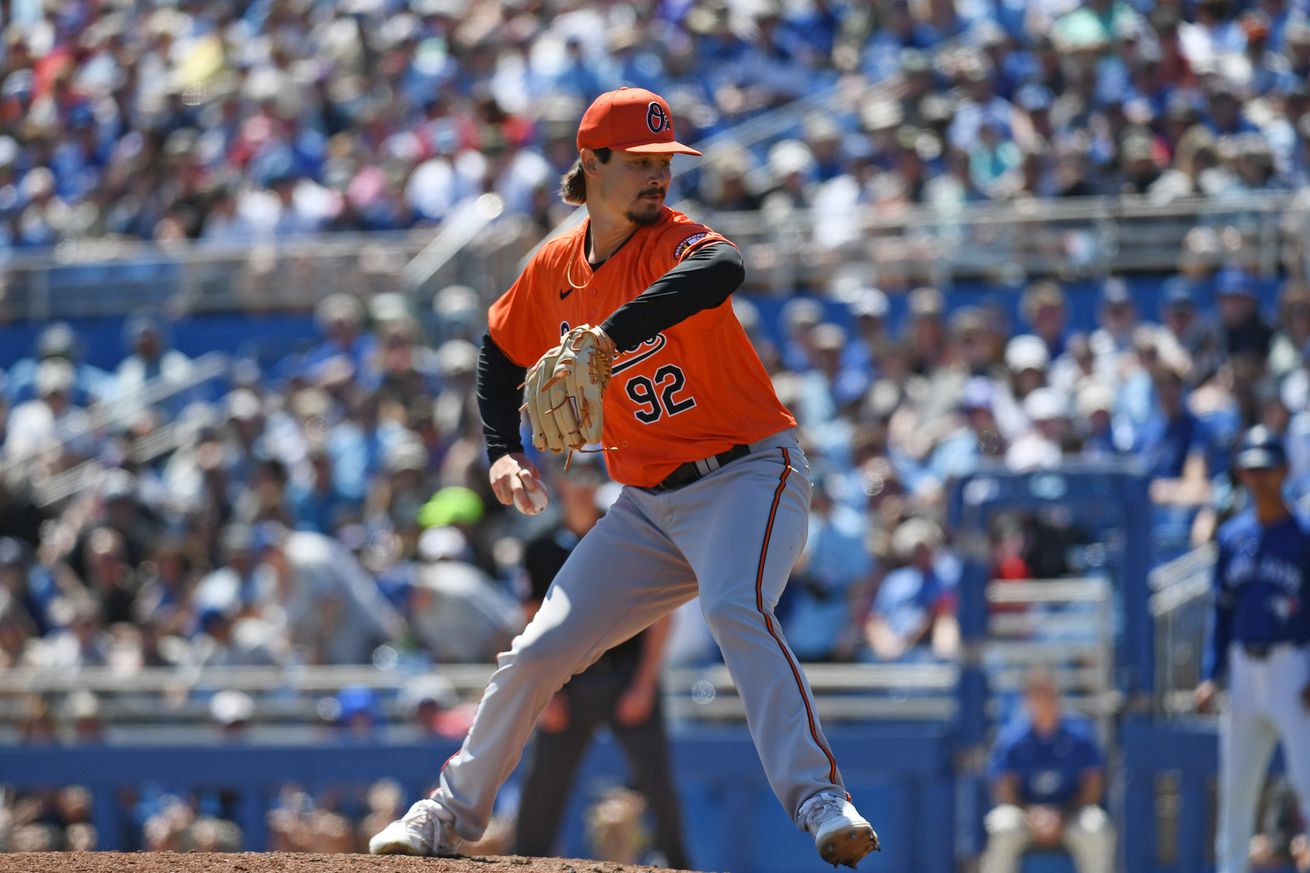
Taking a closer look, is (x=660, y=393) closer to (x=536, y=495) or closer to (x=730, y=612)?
(x=536, y=495)

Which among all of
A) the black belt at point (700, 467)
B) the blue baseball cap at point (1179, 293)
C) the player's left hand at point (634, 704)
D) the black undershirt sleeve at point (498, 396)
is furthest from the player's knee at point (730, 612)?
the blue baseball cap at point (1179, 293)

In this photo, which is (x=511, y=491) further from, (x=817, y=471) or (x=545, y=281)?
(x=817, y=471)

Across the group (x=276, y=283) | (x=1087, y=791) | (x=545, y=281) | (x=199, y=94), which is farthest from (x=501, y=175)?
(x=545, y=281)

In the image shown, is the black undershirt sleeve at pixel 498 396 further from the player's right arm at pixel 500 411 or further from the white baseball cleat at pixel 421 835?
the white baseball cleat at pixel 421 835

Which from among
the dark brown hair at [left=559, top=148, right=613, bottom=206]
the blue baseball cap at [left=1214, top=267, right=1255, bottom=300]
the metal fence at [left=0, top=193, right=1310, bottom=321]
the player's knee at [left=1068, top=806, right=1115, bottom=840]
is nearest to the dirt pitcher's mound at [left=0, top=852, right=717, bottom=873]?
the dark brown hair at [left=559, top=148, right=613, bottom=206]

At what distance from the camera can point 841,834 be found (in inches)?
160

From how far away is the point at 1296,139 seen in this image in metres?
11.6

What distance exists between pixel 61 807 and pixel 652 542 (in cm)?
620

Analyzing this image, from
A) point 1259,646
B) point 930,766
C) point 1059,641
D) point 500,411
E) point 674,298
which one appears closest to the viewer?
point 674,298

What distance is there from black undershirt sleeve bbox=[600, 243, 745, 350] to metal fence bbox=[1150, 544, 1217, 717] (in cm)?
509

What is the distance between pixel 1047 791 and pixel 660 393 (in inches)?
177

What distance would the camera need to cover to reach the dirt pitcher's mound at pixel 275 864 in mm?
4512

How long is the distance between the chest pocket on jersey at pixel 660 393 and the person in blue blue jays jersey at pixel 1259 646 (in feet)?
13.2

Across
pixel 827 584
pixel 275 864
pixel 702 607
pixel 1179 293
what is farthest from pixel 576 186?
pixel 1179 293
